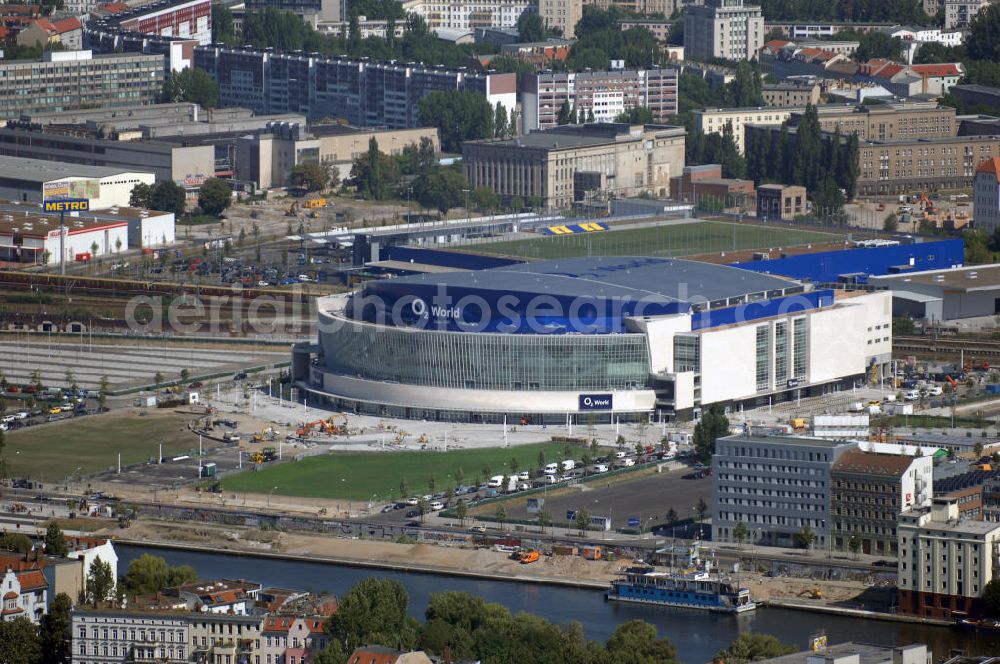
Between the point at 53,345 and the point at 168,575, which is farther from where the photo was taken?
the point at 53,345

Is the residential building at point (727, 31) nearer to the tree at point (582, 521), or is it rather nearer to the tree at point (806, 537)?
the tree at point (582, 521)

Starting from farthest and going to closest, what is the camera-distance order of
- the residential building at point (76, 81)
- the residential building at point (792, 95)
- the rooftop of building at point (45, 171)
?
the residential building at point (792, 95) < the residential building at point (76, 81) < the rooftop of building at point (45, 171)

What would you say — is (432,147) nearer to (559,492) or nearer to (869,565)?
(559,492)

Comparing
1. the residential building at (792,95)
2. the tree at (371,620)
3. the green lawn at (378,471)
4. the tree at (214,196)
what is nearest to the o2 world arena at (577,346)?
the green lawn at (378,471)

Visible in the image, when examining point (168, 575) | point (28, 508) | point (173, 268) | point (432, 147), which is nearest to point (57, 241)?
point (173, 268)

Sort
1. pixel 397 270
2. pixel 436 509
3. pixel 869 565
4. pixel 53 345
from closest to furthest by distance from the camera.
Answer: pixel 869 565, pixel 436 509, pixel 53 345, pixel 397 270

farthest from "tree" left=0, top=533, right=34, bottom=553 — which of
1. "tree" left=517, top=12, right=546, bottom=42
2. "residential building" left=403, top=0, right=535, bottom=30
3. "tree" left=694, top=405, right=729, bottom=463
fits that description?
"residential building" left=403, top=0, right=535, bottom=30

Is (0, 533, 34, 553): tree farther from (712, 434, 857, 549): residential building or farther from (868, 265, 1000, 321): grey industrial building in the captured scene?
(868, 265, 1000, 321): grey industrial building
